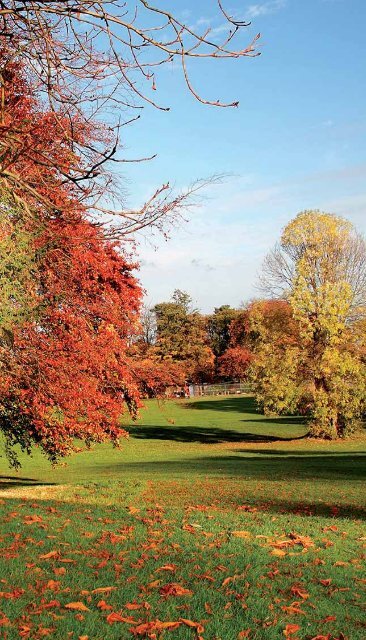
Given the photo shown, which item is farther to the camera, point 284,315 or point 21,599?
point 284,315

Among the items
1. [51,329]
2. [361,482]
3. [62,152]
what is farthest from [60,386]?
[361,482]

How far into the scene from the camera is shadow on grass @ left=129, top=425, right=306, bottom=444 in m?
40.8

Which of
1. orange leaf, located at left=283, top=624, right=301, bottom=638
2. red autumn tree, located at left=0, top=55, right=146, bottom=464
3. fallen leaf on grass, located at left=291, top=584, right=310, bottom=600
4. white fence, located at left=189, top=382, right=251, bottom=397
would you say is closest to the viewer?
orange leaf, located at left=283, top=624, right=301, bottom=638

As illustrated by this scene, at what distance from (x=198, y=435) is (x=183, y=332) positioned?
34.5 meters

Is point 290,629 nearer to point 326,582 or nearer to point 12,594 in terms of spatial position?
point 326,582

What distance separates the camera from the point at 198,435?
145 feet

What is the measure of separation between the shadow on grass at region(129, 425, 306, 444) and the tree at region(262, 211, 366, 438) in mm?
6111

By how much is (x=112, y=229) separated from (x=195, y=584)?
9.39 ft

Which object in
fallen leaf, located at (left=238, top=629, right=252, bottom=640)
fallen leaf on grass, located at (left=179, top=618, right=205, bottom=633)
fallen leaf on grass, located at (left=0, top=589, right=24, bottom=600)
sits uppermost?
fallen leaf on grass, located at (left=0, top=589, right=24, bottom=600)

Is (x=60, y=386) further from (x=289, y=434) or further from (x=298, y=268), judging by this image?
(x=289, y=434)

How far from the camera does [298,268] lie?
109ft

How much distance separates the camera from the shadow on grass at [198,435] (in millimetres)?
40750

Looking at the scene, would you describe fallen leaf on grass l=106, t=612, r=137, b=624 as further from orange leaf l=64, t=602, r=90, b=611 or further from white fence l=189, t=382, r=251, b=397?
white fence l=189, t=382, r=251, b=397

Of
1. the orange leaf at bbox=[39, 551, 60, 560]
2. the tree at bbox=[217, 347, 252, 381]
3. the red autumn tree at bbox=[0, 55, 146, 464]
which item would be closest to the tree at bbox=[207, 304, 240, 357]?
the tree at bbox=[217, 347, 252, 381]
